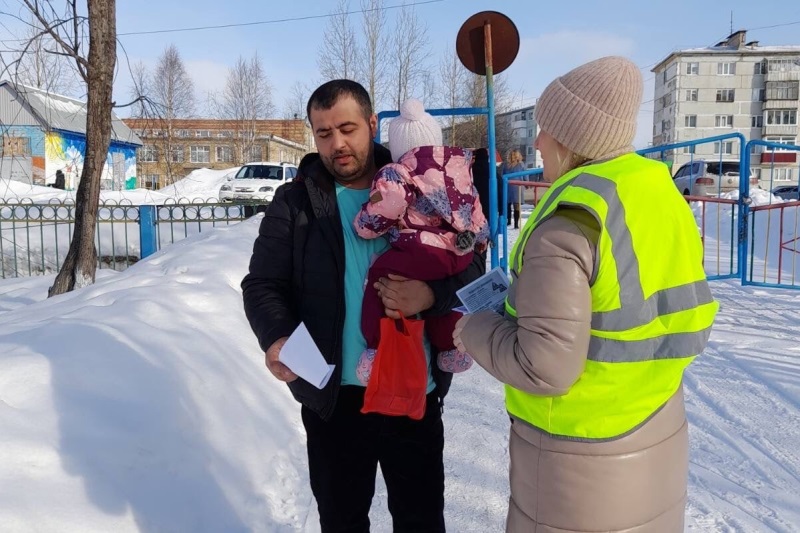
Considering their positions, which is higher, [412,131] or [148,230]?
[412,131]

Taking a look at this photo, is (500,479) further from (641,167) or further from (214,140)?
(214,140)

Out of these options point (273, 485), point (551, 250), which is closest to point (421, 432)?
point (551, 250)

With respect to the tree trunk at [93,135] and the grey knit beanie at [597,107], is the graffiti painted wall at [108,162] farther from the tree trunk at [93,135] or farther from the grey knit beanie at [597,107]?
the grey knit beanie at [597,107]

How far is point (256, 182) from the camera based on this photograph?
2189cm

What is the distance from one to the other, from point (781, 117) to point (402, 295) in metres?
76.5

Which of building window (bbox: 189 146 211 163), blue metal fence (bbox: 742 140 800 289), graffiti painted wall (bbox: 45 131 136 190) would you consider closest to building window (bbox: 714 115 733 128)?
building window (bbox: 189 146 211 163)

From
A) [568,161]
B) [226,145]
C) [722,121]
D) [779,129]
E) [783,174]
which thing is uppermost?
[722,121]

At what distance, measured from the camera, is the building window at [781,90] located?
208ft

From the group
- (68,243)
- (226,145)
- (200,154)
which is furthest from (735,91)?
(68,243)

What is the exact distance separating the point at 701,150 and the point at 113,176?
50.7 m

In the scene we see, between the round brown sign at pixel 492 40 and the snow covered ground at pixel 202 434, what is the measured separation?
3612mm

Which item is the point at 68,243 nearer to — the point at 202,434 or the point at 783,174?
the point at 202,434

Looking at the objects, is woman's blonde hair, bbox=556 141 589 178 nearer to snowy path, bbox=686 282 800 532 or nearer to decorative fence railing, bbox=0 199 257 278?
snowy path, bbox=686 282 800 532

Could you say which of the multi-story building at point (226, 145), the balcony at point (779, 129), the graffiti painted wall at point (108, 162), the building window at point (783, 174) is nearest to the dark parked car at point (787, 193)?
the building window at point (783, 174)
